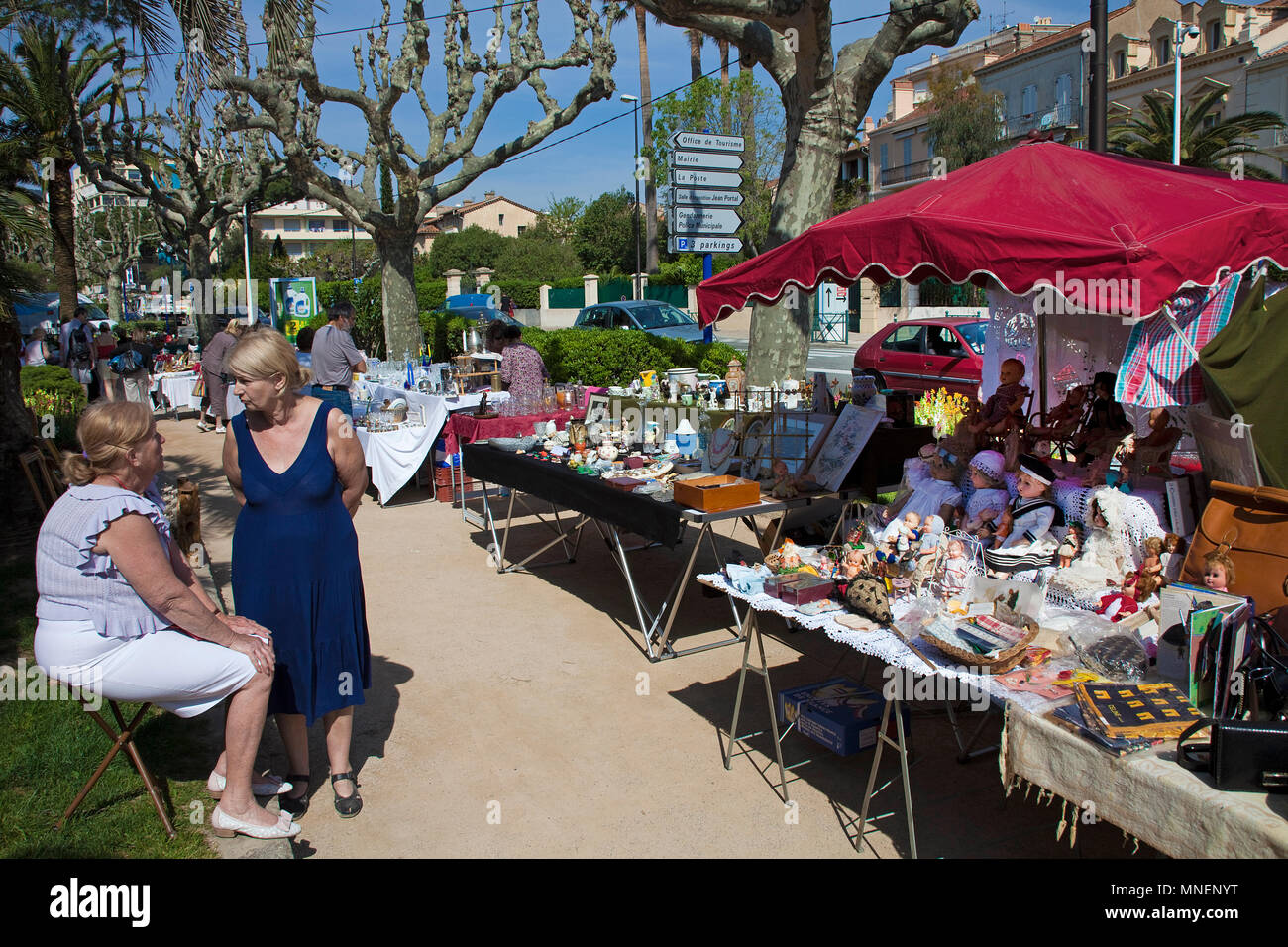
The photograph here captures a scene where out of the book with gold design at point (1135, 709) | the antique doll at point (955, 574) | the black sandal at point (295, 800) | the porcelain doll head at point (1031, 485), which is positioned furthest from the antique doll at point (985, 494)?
the black sandal at point (295, 800)

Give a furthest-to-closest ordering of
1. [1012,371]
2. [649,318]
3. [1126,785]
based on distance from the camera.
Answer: [649,318] < [1012,371] < [1126,785]

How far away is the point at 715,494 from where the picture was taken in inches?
196

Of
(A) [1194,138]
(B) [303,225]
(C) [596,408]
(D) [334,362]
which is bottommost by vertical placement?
(C) [596,408]

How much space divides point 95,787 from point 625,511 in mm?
2910

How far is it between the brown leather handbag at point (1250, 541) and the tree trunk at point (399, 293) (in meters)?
15.5

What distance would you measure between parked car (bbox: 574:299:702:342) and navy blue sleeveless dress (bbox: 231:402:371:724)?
51.0 ft

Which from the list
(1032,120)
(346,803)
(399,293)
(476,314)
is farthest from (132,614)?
(1032,120)

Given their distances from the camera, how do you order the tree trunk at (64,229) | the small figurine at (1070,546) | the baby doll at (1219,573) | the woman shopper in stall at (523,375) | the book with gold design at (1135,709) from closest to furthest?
the book with gold design at (1135,709), the baby doll at (1219,573), the small figurine at (1070,546), the woman shopper in stall at (523,375), the tree trunk at (64,229)

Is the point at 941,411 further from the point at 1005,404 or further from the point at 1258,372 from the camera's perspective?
the point at 1258,372

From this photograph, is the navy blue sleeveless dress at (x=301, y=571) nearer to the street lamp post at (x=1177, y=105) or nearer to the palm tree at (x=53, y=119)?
the street lamp post at (x=1177, y=105)

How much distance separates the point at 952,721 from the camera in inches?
167

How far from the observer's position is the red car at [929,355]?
44.7 ft

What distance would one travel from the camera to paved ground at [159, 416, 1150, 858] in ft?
11.7

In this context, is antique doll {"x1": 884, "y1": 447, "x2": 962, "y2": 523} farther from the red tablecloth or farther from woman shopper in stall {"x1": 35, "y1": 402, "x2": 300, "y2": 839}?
the red tablecloth
